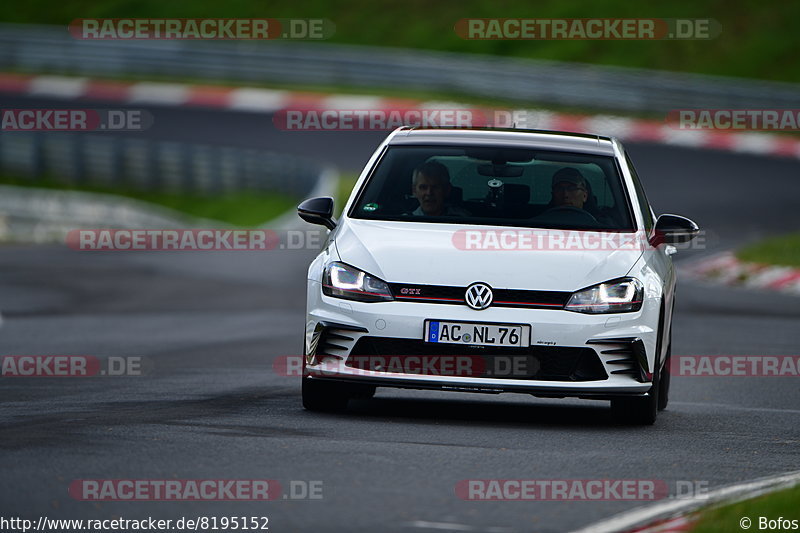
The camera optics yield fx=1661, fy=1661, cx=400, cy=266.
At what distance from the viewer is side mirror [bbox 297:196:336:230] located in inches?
372

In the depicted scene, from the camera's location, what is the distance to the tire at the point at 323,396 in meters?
9.05

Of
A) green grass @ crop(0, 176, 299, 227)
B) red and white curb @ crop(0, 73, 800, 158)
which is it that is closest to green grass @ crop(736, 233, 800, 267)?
red and white curb @ crop(0, 73, 800, 158)

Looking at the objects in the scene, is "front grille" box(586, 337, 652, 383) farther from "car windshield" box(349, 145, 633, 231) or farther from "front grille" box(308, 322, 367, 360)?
"front grille" box(308, 322, 367, 360)

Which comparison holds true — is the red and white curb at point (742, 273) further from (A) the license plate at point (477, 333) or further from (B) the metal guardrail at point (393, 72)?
(A) the license plate at point (477, 333)

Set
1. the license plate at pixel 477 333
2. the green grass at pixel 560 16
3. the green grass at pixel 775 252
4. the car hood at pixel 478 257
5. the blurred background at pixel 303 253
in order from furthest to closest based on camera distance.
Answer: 1. the green grass at pixel 560 16
2. the green grass at pixel 775 252
3. the car hood at pixel 478 257
4. the license plate at pixel 477 333
5. the blurred background at pixel 303 253

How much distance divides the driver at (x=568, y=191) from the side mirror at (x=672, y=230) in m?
0.45

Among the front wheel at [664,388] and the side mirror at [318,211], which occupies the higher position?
the side mirror at [318,211]

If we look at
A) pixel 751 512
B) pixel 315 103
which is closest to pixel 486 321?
pixel 751 512

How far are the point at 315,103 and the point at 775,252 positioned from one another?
45.9 feet

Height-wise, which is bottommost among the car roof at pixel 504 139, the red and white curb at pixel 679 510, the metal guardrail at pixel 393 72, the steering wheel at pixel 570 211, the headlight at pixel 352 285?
the red and white curb at pixel 679 510

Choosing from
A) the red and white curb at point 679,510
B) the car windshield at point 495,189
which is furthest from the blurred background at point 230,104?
the red and white curb at point 679,510

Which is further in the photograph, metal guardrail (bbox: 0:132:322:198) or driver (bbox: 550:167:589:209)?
metal guardrail (bbox: 0:132:322:198)

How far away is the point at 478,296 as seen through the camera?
860 cm

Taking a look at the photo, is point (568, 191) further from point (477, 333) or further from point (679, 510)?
point (679, 510)
